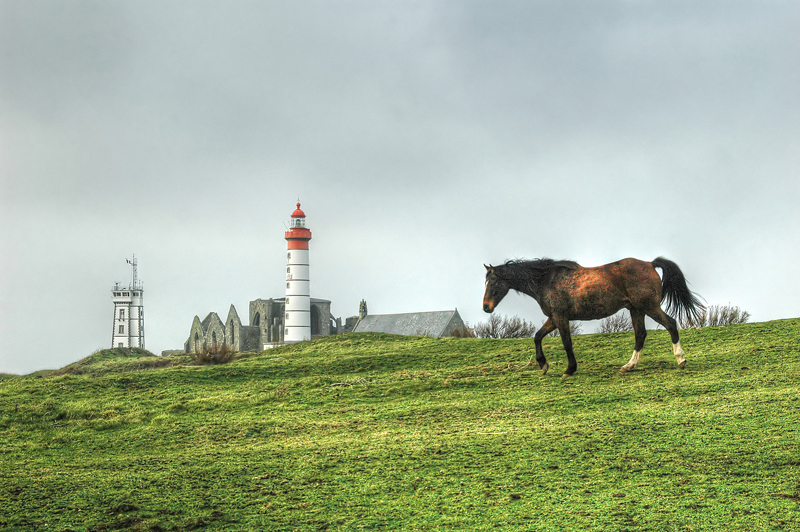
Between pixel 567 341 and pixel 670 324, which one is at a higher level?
pixel 670 324

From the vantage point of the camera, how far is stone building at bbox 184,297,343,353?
64688 mm

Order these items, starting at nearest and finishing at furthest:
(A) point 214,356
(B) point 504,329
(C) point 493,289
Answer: (C) point 493,289 → (A) point 214,356 → (B) point 504,329

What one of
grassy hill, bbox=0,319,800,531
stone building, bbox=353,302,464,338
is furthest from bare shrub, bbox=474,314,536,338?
grassy hill, bbox=0,319,800,531

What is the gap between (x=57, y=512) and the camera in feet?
21.1

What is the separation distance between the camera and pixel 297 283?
51.9 m

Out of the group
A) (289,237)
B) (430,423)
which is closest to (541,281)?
(430,423)

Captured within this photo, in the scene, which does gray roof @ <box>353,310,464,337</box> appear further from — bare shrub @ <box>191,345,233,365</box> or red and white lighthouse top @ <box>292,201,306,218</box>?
bare shrub @ <box>191,345,233,365</box>

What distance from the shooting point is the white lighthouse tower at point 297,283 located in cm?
5184

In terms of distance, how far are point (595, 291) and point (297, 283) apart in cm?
4155

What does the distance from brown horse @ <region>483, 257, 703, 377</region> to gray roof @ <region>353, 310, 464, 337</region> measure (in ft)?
138

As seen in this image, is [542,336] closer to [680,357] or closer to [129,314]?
[680,357]

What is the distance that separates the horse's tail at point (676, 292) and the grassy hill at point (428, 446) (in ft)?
3.06

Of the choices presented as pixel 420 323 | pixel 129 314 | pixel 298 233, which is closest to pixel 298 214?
pixel 298 233

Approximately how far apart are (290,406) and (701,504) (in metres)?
7.03
